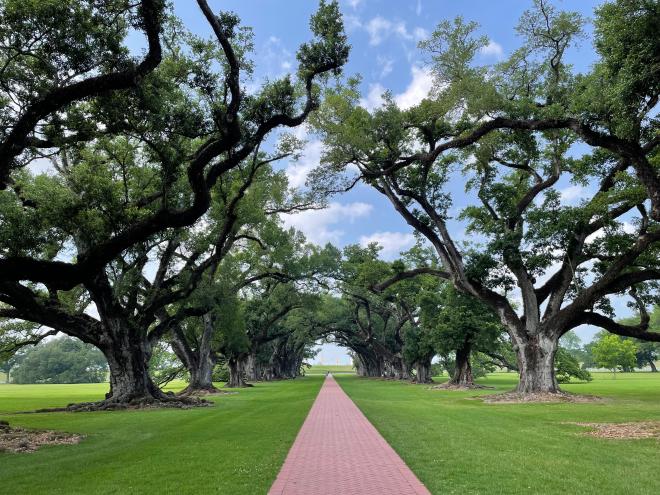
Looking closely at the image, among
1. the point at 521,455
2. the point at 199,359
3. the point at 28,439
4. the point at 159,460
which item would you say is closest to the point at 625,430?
the point at 521,455

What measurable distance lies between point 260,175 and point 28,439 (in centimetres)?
1737

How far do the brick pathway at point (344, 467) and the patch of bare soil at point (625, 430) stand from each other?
550cm

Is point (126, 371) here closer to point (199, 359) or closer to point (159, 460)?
point (199, 359)

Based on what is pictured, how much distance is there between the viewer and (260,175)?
26.5 metres

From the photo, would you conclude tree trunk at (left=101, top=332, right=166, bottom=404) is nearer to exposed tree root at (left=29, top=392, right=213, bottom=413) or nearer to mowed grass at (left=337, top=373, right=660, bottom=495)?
exposed tree root at (left=29, top=392, right=213, bottom=413)

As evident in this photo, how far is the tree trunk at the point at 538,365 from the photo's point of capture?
23.2 m

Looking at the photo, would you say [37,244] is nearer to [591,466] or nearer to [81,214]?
[81,214]

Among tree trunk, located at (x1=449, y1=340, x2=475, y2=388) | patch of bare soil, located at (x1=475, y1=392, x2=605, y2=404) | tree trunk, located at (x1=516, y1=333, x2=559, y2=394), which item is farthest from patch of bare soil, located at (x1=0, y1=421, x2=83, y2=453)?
tree trunk, located at (x1=449, y1=340, x2=475, y2=388)

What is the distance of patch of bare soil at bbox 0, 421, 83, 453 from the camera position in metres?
11.0

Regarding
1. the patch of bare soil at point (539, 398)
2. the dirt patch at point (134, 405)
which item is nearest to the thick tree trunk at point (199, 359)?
the dirt patch at point (134, 405)

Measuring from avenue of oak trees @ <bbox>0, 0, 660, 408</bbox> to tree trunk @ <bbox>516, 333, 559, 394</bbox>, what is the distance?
0.32 feet

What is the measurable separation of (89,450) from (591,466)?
10146 mm

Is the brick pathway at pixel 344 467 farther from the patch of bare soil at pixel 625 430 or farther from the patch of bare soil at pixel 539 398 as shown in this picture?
the patch of bare soil at pixel 539 398

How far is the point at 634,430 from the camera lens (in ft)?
40.0
